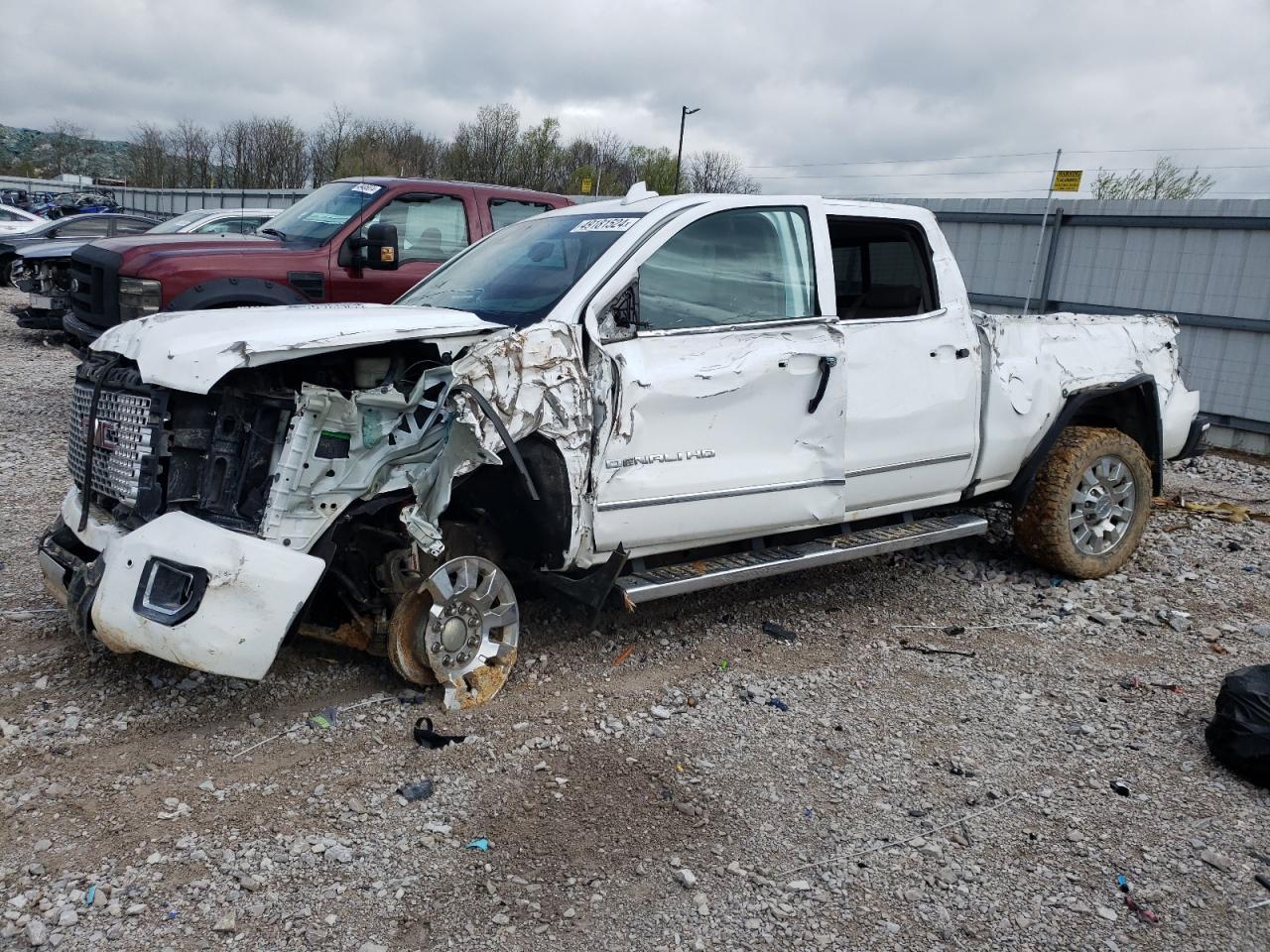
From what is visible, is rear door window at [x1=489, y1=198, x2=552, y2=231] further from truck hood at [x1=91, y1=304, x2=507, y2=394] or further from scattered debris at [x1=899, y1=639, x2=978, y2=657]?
scattered debris at [x1=899, y1=639, x2=978, y2=657]

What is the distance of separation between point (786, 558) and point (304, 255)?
4.79 m

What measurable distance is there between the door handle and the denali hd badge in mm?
567

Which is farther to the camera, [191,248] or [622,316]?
[191,248]

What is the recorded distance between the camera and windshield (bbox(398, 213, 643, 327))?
4.02 metres

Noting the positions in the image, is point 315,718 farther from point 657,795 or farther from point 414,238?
point 414,238

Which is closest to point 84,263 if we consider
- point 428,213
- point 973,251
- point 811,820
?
point 428,213

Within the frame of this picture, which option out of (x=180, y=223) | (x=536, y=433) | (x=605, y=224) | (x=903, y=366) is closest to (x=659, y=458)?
(x=536, y=433)

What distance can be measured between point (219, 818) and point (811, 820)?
1.87 metres

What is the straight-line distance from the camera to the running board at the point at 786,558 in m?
4.03

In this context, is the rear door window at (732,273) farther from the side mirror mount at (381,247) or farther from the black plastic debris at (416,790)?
the side mirror mount at (381,247)

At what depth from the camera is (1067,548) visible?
550 centimetres

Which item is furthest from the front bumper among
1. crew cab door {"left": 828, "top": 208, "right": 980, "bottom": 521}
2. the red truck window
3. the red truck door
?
the red truck window

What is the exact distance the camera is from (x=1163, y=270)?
35.2ft

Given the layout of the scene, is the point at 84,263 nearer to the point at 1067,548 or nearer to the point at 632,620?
the point at 632,620
